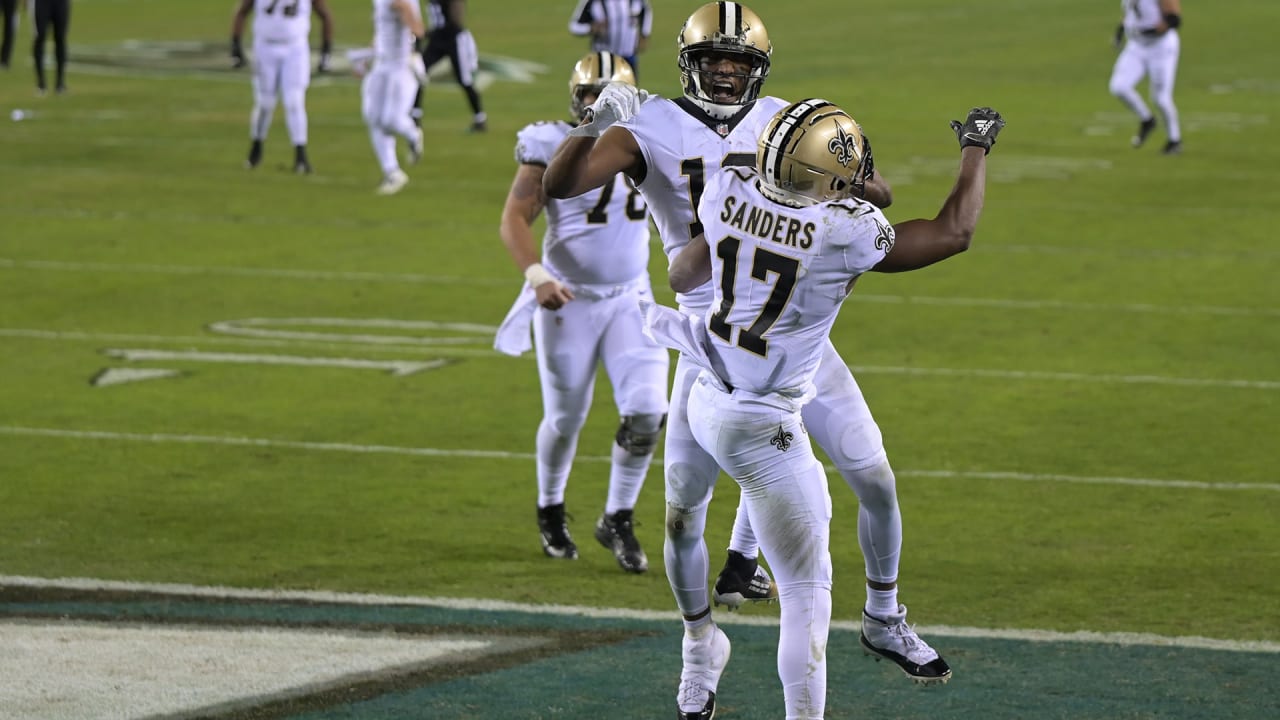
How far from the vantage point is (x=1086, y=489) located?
28.2ft

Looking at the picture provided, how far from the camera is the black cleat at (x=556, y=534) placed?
7727 mm

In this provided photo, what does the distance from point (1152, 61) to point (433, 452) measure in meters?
11.8

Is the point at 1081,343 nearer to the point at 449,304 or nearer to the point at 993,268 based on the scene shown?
the point at 993,268

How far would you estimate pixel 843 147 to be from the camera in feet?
16.1

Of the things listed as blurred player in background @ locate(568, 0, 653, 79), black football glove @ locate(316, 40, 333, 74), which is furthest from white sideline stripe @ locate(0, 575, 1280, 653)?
black football glove @ locate(316, 40, 333, 74)

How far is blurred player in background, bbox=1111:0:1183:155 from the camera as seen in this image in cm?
1898

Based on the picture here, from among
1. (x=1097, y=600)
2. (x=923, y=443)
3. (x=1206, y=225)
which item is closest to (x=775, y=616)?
(x=1097, y=600)

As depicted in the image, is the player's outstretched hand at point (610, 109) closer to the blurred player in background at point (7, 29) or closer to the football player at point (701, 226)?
the football player at point (701, 226)

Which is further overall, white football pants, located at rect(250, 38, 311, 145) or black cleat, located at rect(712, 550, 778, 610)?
white football pants, located at rect(250, 38, 311, 145)

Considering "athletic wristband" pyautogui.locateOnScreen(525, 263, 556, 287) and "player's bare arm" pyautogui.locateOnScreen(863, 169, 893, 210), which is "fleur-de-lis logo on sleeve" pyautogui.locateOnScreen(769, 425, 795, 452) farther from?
"athletic wristband" pyautogui.locateOnScreen(525, 263, 556, 287)

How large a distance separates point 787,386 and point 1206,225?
36.2 ft

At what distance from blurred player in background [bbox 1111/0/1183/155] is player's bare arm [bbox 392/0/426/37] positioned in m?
6.66

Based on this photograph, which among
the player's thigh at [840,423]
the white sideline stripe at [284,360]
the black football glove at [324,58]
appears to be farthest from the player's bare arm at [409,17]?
the player's thigh at [840,423]

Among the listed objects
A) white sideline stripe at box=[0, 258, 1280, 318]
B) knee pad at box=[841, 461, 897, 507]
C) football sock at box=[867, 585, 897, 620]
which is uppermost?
knee pad at box=[841, 461, 897, 507]
